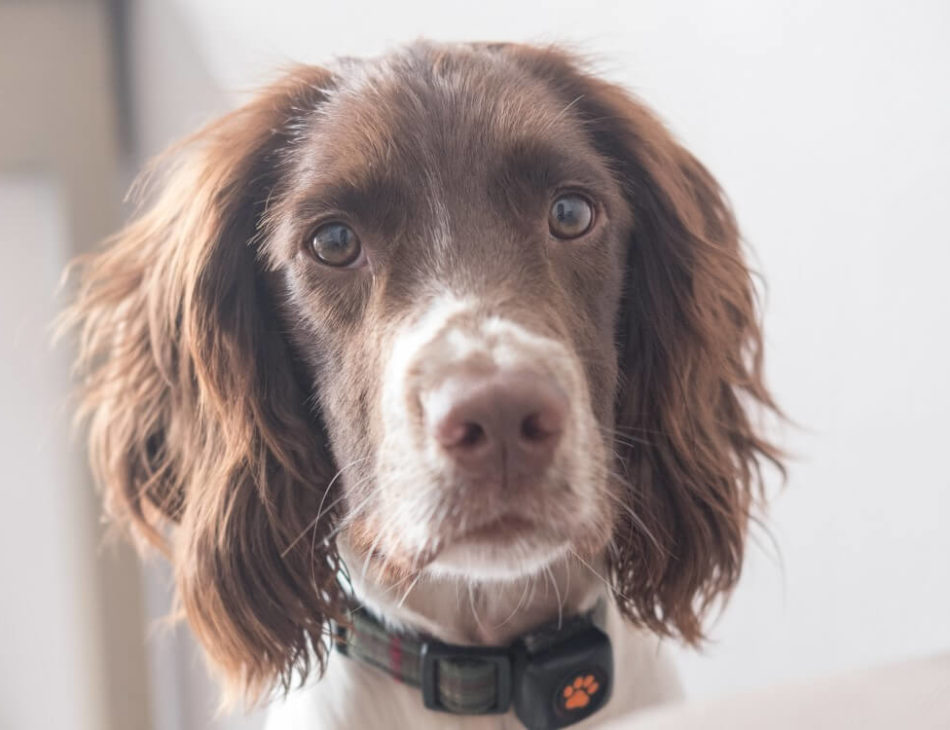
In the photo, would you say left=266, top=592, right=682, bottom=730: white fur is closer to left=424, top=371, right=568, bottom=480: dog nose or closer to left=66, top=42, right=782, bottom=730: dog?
left=66, top=42, right=782, bottom=730: dog

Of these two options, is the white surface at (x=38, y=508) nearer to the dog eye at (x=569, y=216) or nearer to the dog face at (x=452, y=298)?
the dog face at (x=452, y=298)

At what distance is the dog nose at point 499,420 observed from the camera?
2.45 ft

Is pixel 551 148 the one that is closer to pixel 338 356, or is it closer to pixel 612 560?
pixel 338 356

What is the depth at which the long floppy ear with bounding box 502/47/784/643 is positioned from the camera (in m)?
1.04

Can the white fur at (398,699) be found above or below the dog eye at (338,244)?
below

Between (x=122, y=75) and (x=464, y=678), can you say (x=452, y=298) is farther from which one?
(x=122, y=75)

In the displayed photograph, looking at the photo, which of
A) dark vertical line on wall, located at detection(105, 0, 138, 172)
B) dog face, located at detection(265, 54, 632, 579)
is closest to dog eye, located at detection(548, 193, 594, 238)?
dog face, located at detection(265, 54, 632, 579)

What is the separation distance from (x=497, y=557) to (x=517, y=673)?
0.69 feet

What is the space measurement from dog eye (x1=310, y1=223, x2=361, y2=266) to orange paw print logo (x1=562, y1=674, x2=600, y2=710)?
46cm

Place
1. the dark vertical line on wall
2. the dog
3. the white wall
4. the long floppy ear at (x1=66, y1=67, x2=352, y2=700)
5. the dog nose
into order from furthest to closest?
the dark vertical line on wall → the white wall → the long floppy ear at (x1=66, y1=67, x2=352, y2=700) → the dog → the dog nose

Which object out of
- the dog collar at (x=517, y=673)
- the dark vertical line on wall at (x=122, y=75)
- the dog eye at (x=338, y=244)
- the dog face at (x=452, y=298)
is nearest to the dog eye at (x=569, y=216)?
the dog face at (x=452, y=298)

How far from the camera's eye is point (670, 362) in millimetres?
1063

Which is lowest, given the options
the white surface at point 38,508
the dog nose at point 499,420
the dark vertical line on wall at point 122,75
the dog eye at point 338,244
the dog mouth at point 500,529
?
the white surface at point 38,508

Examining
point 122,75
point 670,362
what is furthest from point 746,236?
point 122,75
